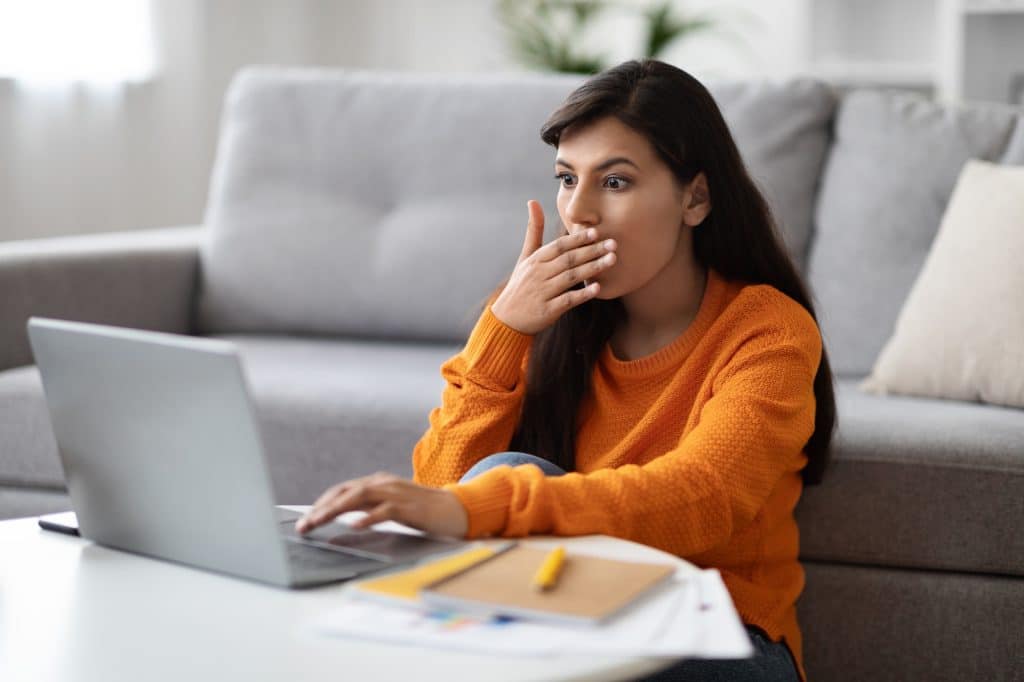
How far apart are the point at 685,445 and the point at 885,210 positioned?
1.22 m

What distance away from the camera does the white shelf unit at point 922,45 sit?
3740 millimetres

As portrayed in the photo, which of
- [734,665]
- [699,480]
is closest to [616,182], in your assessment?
[699,480]

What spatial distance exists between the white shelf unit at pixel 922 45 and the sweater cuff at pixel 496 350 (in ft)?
7.71

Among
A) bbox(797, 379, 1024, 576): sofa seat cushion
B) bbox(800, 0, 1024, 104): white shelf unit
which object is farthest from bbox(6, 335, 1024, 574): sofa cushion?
bbox(800, 0, 1024, 104): white shelf unit

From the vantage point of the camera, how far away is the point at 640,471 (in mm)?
1087

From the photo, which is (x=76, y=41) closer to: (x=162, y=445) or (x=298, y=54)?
(x=298, y=54)

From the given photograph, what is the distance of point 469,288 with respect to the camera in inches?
95.8

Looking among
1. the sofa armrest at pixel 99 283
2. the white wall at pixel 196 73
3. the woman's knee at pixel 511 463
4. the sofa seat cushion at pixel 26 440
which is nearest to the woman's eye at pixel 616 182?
the woman's knee at pixel 511 463

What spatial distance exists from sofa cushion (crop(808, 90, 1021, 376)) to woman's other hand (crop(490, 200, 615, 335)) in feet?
3.13

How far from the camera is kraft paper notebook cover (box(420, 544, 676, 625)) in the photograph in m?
0.82

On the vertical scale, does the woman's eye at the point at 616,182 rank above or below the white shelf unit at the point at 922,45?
above

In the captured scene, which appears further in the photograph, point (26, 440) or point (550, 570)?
point (26, 440)

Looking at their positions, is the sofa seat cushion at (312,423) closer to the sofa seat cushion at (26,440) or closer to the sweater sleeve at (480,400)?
the sofa seat cushion at (26,440)

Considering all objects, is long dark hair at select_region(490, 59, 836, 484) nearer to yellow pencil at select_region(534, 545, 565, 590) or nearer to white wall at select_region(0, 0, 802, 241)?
yellow pencil at select_region(534, 545, 565, 590)
